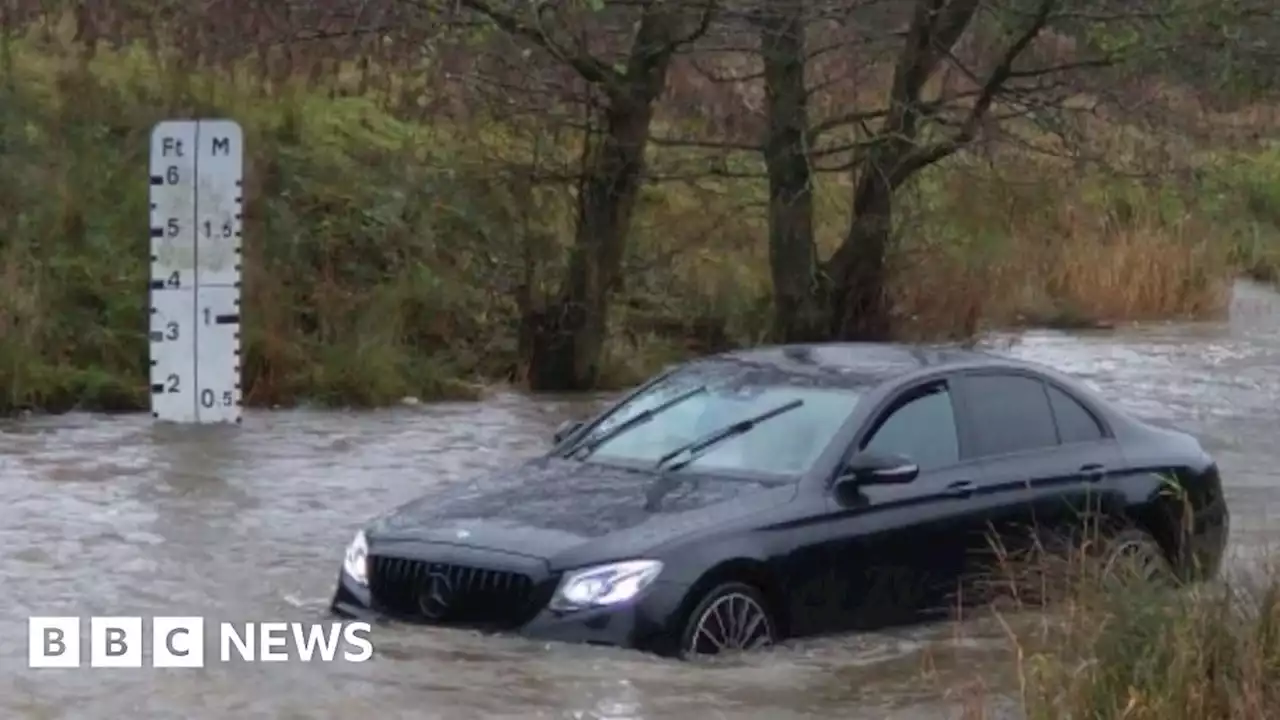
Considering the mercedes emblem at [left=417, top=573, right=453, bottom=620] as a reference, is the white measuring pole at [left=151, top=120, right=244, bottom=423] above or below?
above

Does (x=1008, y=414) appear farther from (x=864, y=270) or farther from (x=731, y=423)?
(x=864, y=270)

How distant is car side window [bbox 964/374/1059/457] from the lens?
34.7ft

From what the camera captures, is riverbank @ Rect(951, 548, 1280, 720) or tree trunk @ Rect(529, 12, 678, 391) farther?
tree trunk @ Rect(529, 12, 678, 391)

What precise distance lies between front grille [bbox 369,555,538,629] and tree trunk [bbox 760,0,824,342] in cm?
907

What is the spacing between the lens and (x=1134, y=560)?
345 inches

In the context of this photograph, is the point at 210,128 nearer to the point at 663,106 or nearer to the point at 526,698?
the point at 663,106

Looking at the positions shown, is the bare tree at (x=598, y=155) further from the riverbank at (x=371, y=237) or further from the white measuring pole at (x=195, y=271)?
the white measuring pole at (x=195, y=271)

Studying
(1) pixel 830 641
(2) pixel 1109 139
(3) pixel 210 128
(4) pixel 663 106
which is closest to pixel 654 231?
(4) pixel 663 106

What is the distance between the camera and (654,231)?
21.2 meters

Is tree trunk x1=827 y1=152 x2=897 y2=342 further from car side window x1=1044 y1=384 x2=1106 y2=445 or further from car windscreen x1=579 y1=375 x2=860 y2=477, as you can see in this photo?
car windscreen x1=579 y1=375 x2=860 y2=477

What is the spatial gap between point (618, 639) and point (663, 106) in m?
10.8

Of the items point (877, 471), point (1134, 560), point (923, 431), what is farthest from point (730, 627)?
point (923, 431)

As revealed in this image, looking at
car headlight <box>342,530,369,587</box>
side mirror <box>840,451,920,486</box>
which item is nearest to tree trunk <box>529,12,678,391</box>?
side mirror <box>840,451,920,486</box>

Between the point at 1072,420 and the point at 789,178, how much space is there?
795 centimetres
